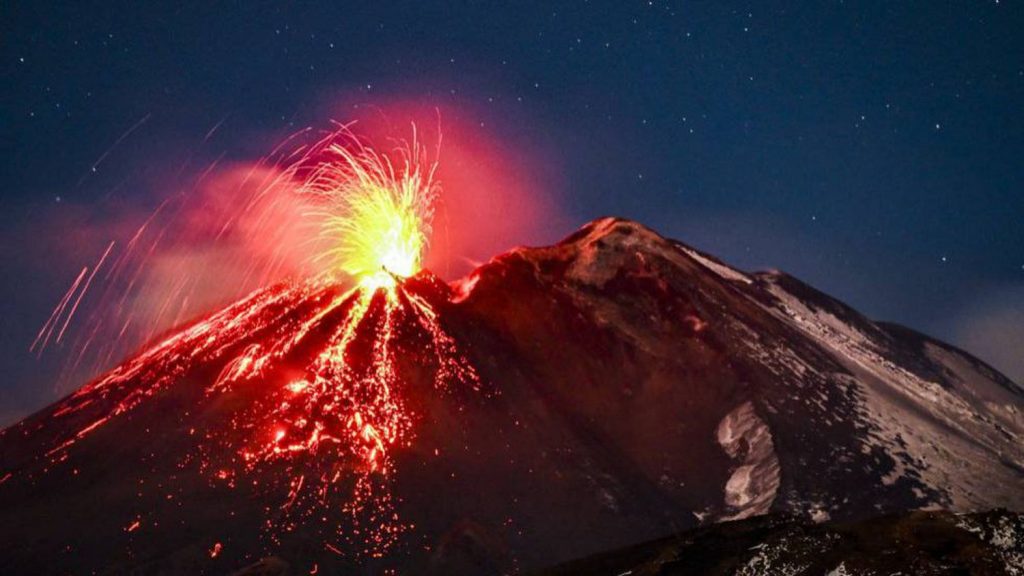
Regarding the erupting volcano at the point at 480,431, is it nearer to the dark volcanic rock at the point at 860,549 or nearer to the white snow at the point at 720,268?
the white snow at the point at 720,268

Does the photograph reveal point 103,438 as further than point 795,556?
Yes

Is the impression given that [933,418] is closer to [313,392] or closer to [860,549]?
[313,392]

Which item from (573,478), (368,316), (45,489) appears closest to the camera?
(45,489)

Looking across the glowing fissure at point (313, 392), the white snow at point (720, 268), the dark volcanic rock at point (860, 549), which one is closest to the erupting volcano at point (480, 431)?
the glowing fissure at point (313, 392)

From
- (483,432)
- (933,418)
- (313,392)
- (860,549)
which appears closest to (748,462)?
(483,432)

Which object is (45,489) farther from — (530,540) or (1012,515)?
(1012,515)

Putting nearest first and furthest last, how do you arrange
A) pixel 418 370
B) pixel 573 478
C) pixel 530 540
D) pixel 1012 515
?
pixel 1012 515
pixel 530 540
pixel 573 478
pixel 418 370

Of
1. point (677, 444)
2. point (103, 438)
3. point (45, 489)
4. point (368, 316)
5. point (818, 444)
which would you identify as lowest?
point (818, 444)

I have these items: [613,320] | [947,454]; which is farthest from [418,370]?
[947,454]
